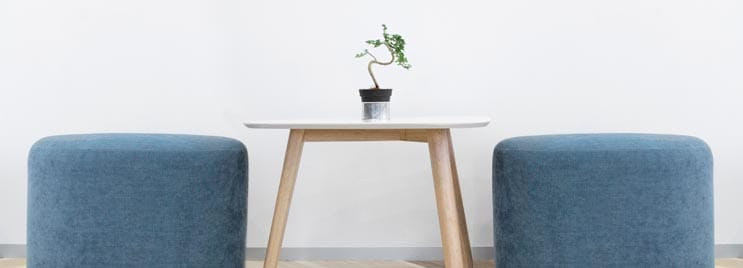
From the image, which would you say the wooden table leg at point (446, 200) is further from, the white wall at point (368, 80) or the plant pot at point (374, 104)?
the white wall at point (368, 80)

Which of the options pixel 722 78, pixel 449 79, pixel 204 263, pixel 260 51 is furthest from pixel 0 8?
pixel 722 78

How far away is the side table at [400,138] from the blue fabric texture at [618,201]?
17cm

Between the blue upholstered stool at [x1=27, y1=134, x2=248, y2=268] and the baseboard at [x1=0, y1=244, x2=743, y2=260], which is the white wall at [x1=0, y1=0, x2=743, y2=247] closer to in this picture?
the baseboard at [x1=0, y1=244, x2=743, y2=260]

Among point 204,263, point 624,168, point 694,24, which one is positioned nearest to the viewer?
point 624,168

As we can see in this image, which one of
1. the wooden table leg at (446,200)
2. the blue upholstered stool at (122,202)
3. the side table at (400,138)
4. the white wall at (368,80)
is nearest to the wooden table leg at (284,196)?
the side table at (400,138)

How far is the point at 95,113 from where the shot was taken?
2.19 m

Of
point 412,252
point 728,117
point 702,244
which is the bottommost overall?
point 412,252

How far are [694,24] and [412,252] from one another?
3.90 ft

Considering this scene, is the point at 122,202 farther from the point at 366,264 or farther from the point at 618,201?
the point at 618,201

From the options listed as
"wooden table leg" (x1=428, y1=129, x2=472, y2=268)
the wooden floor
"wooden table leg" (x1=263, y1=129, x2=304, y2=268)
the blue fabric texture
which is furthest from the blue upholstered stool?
the blue fabric texture

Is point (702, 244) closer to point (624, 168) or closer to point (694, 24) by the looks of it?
point (624, 168)

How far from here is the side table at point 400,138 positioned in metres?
1.38

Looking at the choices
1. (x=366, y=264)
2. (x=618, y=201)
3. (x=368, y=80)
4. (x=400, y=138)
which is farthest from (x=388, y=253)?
(x=618, y=201)

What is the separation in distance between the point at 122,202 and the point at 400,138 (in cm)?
65
